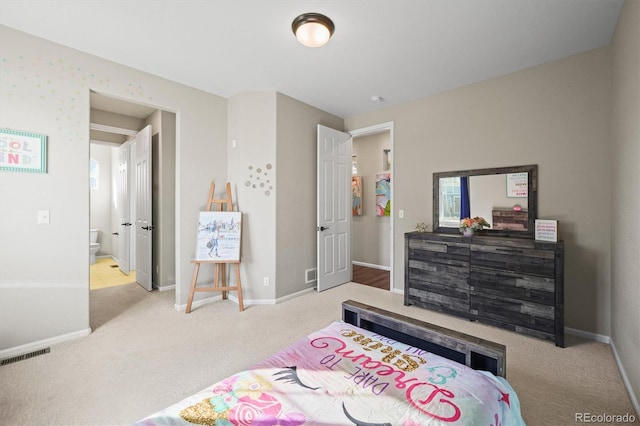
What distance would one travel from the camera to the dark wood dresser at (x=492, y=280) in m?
2.57

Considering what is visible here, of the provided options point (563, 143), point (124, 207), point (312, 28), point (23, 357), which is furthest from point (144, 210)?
point (563, 143)

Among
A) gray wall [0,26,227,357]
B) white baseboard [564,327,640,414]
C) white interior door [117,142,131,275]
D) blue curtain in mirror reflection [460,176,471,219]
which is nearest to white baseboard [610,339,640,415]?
white baseboard [564,327,640,414]

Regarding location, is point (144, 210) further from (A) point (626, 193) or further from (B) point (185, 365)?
(A) point (626, 193)

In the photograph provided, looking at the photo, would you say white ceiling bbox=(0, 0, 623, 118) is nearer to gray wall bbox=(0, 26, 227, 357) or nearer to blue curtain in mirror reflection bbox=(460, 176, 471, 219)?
gray wall bbox=(0, 26, 227, 357)

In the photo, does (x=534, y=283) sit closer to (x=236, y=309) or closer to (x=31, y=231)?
(x=236, y=309)

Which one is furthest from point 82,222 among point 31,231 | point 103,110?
point 103,110

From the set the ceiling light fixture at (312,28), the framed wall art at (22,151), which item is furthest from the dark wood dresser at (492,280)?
the framed wall art at (22,151)

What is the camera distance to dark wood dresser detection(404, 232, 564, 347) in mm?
2566

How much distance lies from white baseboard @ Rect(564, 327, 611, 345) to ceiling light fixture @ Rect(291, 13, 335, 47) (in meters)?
3.59

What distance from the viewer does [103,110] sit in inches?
173

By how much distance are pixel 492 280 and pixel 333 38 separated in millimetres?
2790

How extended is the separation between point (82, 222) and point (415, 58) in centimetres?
367

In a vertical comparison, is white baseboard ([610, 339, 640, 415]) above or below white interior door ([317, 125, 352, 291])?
below

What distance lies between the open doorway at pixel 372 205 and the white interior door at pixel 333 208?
1008 mm
